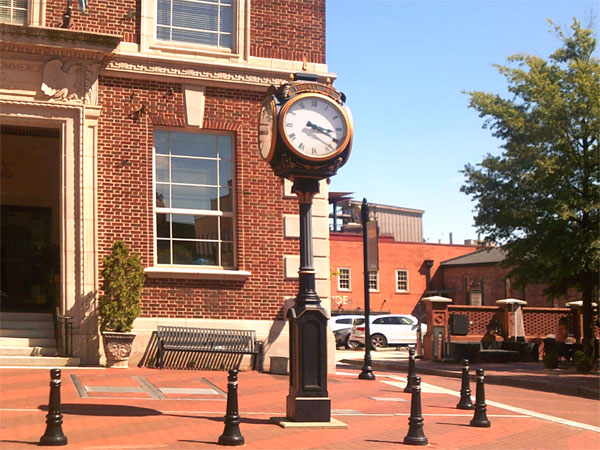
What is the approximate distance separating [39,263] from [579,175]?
1522 centimetres

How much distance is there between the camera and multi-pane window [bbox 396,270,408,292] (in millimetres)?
56312

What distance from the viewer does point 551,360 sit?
79.8 ft

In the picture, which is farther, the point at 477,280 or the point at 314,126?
the point at 477,280

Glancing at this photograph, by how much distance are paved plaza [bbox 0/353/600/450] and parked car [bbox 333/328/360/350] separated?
20.5 metres

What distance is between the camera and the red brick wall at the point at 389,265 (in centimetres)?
5356

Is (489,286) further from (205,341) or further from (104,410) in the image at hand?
(104,410)

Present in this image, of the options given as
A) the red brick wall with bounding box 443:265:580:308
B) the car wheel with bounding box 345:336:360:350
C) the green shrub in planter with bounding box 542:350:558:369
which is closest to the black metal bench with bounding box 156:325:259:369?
the green shrub in planter with bounding box 542:350:558:369

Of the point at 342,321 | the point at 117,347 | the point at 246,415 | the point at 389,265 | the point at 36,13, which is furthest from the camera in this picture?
the point at 389,265

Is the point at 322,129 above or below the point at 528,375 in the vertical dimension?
above

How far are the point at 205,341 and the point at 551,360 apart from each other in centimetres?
1250

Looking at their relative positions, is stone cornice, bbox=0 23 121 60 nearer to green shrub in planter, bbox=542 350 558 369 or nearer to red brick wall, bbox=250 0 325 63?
red brick wall, bbox=250 0 325 63

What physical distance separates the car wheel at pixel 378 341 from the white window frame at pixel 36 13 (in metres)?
24.1

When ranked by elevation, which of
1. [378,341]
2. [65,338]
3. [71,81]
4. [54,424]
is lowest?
[378,341]

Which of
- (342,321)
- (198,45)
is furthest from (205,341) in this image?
(342,321)
